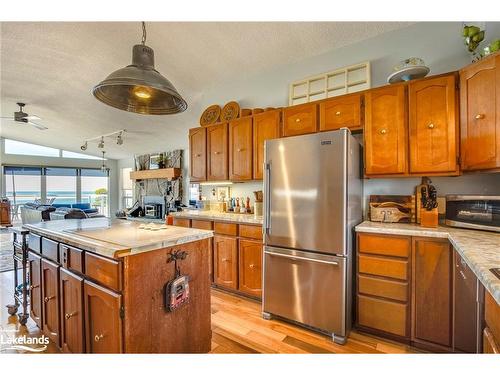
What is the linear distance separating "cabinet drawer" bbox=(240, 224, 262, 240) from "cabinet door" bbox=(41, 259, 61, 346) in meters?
1.63

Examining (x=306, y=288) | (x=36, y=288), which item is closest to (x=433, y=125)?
(x=306, y=288)

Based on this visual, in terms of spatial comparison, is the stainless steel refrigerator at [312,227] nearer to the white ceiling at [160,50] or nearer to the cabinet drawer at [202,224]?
the cabinet drawer at [202,224]

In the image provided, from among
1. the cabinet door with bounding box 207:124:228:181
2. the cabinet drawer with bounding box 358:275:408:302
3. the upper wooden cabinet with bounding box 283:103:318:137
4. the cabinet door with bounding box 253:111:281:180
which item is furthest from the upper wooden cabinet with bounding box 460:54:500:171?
the cabinet door with bounding box 207:124:228:181

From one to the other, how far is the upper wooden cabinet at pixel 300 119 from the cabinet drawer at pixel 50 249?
2300 mm

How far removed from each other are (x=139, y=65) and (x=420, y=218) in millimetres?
2437

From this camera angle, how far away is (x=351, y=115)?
234 centimetres

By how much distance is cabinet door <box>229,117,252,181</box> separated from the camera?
3020 mm

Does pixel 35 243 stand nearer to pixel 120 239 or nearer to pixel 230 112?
pixel 120 239

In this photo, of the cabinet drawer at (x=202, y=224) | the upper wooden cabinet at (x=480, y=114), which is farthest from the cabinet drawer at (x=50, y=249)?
the upper wooden cabinet at (x=480, y=114)

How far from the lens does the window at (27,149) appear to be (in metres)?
7.92

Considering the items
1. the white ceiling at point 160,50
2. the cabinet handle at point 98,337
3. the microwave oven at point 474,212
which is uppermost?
the white ceiling at point 160,50

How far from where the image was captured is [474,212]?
1818 mm

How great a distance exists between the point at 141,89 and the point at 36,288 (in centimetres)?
180

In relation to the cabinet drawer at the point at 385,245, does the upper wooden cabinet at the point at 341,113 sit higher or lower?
higher
